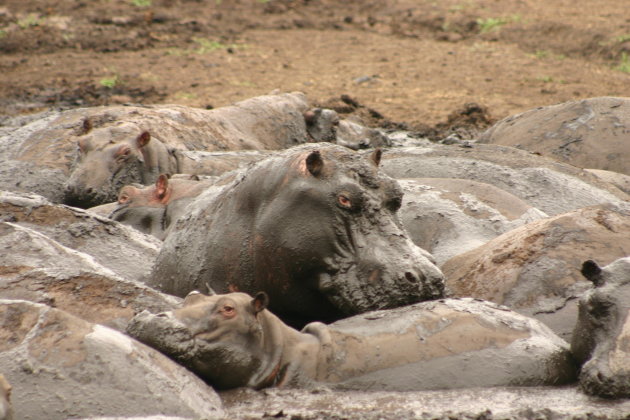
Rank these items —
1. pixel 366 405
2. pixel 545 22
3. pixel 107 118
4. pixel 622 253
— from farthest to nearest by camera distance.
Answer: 1. pixel 545 22
2. pixel 107 118
3. pixel 622 253
4. pixel 366 405

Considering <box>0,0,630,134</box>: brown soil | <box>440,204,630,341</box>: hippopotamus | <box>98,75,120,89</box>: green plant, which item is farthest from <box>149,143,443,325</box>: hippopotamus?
<box>98,75,120,89</box>: green plant

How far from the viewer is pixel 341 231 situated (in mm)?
4930

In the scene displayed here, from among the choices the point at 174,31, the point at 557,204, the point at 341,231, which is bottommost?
the point at 174,31

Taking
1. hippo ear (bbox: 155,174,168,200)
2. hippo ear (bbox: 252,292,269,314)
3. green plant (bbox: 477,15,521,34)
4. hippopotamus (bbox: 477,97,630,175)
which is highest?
hippo ear (bbox: 252,292,269,314)

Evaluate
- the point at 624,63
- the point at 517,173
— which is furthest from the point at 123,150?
the point at 624,63

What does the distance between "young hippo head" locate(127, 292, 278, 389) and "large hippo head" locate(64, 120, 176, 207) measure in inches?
163

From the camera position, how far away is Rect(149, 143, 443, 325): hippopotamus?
4898 mm

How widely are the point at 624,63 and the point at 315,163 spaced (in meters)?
10.9

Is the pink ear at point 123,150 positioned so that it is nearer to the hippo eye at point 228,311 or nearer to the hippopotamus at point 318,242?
the hippopotamus at point 318,242

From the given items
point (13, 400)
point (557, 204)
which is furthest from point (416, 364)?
point (557, 204)

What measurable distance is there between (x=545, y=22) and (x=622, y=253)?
12.4 m

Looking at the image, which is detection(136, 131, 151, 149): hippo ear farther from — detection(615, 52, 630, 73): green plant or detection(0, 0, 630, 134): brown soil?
detection(615, 52, 630, 73): green plant

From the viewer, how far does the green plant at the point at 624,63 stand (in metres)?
14.7

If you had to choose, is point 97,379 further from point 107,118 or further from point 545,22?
point 545,22
